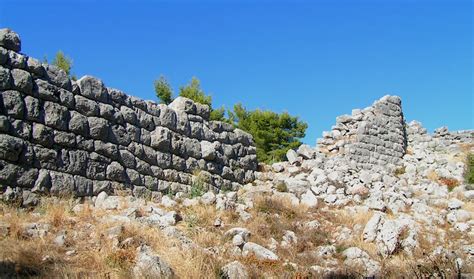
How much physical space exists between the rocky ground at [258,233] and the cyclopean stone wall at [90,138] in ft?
1.42

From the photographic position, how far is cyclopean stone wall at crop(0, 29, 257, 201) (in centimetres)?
795

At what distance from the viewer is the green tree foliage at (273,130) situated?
23469 mm

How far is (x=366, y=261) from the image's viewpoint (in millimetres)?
7336

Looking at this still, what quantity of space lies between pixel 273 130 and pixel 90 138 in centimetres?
1537

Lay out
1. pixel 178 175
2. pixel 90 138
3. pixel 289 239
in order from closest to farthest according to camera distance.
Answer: pixel 289 239 → pixel 90 138 → pixel 178 175

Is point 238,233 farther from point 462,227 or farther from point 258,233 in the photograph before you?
point 462,227

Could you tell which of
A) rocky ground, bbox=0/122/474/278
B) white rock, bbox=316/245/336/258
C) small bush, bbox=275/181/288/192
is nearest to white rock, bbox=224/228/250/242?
rocky ground, bbox=0/122/474/278

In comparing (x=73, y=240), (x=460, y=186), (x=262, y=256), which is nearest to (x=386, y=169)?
(x=460, y=186)

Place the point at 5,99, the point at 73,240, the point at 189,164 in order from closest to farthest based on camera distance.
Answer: the point at 73,240, the point at 5,99, the point at 189,164

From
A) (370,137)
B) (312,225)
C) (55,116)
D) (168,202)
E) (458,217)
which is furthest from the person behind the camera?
(370,137)

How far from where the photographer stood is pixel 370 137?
51.6ft

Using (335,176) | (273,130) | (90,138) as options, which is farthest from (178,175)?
(273,130)

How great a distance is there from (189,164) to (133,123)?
5.74ft

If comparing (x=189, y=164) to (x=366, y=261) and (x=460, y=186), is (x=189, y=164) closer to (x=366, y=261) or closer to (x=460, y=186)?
(x=366, y=261)
